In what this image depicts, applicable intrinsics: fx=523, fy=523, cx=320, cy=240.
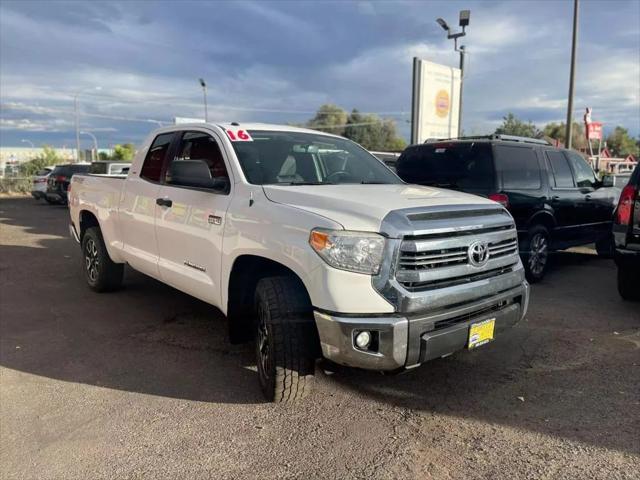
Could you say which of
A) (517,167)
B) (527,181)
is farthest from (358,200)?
(527,181)

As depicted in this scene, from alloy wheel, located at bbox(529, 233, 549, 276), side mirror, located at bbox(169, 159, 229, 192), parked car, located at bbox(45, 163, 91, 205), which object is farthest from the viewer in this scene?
parked car, located at bbox(45, 163, 91, 205)

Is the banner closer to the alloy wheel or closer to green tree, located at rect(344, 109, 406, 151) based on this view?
the alloy wheel

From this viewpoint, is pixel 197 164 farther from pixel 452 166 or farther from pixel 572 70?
pixel 572 70

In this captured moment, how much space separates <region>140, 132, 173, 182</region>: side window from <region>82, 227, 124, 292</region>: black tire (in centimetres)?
145

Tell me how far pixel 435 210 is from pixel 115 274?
14.9 ft

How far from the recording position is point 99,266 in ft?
20.9

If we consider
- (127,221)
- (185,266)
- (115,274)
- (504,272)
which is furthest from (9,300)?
(504,272)

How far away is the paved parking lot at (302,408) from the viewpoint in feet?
9.70

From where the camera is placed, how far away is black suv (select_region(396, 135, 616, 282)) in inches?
259

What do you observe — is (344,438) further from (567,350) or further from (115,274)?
(115,274)

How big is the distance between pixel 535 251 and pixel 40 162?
129ft

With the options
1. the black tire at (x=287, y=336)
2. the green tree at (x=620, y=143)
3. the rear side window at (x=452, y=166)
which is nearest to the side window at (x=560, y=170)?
the rear side window at (x=452, y=166)

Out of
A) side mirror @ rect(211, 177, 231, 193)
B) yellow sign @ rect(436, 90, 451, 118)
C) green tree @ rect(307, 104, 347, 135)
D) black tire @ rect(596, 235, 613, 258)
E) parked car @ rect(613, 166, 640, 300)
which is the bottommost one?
black tire @ rect(596, 235, 613, 258)


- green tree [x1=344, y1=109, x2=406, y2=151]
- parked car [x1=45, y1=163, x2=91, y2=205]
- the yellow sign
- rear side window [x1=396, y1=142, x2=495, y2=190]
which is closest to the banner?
the yellow sign
